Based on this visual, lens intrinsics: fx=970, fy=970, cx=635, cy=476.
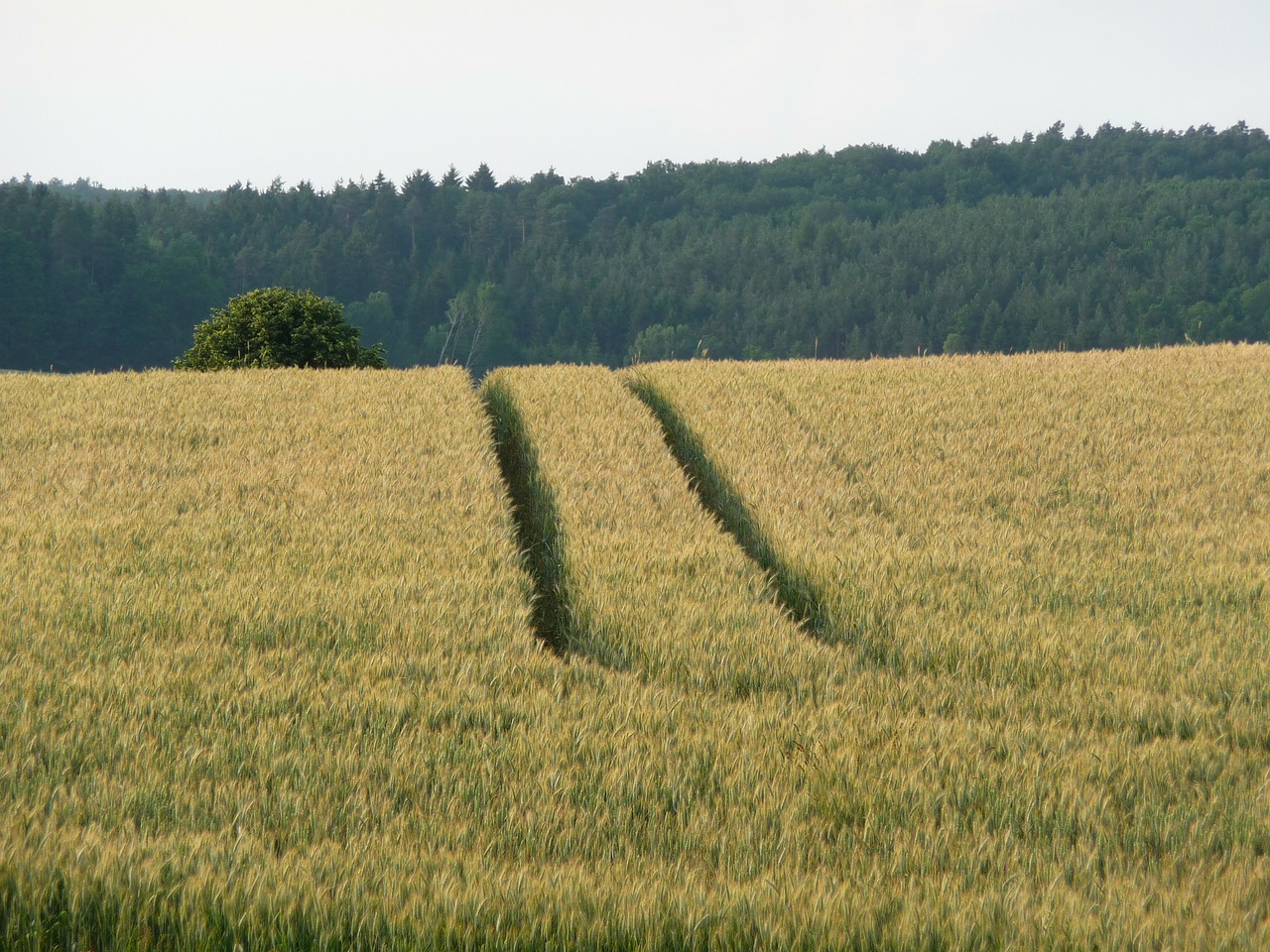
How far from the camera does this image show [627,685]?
18.6 feet

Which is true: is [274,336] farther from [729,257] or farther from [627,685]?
[729,257]

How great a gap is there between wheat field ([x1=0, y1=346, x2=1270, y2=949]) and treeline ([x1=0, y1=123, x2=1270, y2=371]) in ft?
266

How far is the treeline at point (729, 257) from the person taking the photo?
91875 millimetres

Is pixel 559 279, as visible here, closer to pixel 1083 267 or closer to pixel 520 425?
pixel 1083 267

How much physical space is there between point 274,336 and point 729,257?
372 ft

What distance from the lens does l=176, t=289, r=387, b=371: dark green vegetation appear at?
739 inches

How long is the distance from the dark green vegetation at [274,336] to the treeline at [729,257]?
71044 mm

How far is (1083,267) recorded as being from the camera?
114438 mm

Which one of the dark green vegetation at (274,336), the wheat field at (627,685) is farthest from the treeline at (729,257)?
the wheat field at (627,685)

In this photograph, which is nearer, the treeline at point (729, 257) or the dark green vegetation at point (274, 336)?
the dark green vegetation at point (274, 336)

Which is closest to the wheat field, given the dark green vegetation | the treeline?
the dark green vegetation

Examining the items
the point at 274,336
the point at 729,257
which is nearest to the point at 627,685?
the point at 274,336

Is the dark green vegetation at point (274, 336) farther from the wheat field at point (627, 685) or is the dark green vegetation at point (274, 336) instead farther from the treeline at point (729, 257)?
the treeline at point (729, 257)

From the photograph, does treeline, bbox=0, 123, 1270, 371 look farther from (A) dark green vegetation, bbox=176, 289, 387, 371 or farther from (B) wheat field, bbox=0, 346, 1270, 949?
(B) wheat field, bbox=0, 346, 1270, 949
